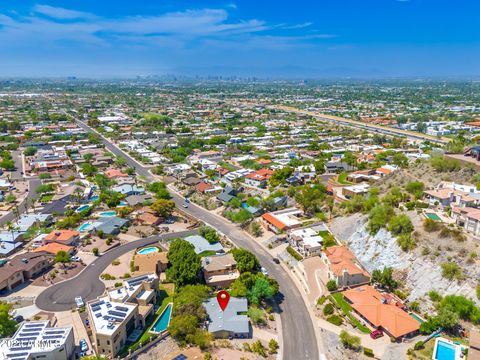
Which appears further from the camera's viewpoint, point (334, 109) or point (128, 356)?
point (334, 109)

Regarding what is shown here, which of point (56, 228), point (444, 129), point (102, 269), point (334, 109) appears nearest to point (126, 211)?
point (56, 228)

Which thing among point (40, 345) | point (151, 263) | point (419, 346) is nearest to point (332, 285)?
point (419, 346)

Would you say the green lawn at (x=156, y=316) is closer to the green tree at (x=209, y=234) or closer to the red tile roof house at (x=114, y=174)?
the green tree at (x=209, y=234)

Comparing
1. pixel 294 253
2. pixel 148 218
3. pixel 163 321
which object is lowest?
pixel 163 321

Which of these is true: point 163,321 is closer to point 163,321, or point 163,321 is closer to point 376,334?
point 163,321

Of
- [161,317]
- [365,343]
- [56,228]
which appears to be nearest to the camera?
[365,343]

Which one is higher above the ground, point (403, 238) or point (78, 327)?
point (403, 238)

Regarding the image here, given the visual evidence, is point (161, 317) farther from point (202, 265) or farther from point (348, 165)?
point (348, 165)

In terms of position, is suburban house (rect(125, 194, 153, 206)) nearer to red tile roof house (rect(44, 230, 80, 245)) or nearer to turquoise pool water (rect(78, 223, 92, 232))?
turquoise pool water (rect(78, 223, 92, 232))
